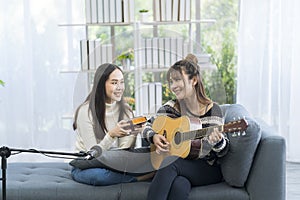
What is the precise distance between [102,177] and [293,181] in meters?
1.67

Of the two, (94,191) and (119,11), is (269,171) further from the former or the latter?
(119,11)

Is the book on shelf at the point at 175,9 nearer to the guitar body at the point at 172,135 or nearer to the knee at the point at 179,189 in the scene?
A: the guitar body at the point at 172,135

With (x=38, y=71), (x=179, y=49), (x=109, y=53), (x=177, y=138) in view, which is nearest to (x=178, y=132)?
(x=177, y=138)

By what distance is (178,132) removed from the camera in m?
2.81

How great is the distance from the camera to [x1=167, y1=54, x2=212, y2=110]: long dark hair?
2.80 metres

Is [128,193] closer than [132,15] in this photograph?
Yes

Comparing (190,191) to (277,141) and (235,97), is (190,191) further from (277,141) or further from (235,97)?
(235,97)

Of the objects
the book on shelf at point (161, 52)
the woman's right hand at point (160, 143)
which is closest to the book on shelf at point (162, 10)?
the book on shelf at point (161, 52)

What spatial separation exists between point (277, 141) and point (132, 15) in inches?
64.6

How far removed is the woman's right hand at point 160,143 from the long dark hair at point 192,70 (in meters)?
0.16

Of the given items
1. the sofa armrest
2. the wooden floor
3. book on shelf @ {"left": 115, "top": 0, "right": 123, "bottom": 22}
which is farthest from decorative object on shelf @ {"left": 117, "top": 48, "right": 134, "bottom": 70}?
the wooden floor

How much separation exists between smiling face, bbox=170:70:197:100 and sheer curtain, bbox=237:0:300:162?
1.82 meters

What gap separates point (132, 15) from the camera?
4.12m

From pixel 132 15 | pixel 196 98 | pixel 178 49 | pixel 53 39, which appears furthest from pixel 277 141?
pixel 53 39
